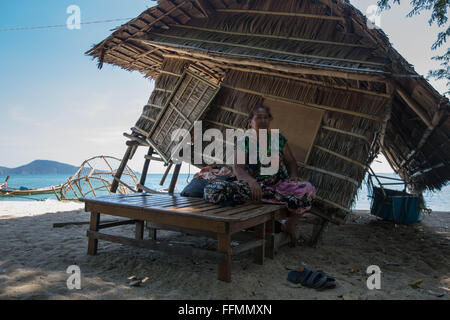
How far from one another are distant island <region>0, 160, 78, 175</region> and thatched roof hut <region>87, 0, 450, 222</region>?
286 ft

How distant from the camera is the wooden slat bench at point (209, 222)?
7.81 ft

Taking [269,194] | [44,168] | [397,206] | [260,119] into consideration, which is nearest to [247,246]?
[269,194]

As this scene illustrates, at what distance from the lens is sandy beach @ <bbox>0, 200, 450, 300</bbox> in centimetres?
225

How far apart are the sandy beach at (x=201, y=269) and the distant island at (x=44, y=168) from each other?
292 feet

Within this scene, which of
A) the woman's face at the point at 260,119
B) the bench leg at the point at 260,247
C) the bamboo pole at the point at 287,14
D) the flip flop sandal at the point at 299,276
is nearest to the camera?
the flip flop sandal at the point at 299,276

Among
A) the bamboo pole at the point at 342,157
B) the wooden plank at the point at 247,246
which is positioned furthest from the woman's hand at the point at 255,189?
the bamboo pole at the point at 342,157

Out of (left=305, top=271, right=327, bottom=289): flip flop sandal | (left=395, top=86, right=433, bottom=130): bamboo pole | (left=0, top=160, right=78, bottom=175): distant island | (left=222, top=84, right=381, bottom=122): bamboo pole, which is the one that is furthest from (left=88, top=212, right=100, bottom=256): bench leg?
(left=0, top=160, right=78, bottom=175): distant island

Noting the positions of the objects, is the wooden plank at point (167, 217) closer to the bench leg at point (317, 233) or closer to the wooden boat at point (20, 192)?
the bench leg at point (317, 233)

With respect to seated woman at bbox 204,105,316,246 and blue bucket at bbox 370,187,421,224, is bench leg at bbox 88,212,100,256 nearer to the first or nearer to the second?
seated woman at bbox 204,105,316,246

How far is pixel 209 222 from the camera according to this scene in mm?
2420

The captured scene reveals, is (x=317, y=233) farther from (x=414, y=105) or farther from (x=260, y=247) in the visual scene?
(x=414, y=105)

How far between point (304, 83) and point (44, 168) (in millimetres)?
97987
